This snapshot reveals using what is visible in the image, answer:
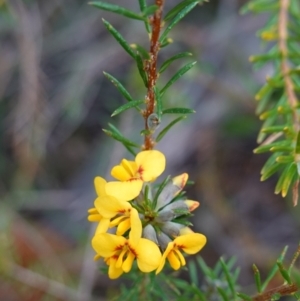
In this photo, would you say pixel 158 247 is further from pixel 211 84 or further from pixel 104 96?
pixel 104 96

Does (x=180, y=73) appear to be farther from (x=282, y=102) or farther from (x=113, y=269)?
(x=282, y=102)

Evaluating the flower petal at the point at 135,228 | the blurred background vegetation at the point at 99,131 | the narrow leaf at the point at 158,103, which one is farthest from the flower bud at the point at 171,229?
the blurred background vegetation at the point at 99,131

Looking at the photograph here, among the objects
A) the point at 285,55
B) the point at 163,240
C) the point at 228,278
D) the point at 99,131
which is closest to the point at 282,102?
the point at 285,55

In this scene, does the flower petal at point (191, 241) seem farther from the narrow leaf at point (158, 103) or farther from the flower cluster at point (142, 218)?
the narrow leaf at point (158, 103)

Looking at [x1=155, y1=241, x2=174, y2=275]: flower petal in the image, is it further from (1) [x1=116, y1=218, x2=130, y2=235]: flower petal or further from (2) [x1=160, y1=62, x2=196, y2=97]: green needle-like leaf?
(2) [x1=160, y1=62, x2=196, y2=97]: green needle-like leaf

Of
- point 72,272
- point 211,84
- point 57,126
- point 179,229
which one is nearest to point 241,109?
point 211,84

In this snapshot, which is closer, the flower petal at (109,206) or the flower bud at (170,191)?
the flower petal at (109,206)

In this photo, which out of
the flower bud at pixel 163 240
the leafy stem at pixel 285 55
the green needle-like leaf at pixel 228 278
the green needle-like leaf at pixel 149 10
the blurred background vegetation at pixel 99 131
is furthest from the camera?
the blurred background vegetation at pixel 99 131

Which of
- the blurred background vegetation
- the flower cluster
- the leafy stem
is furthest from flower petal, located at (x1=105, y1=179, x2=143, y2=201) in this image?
the blurred background vegetation

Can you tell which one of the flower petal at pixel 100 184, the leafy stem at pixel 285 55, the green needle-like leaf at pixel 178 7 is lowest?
the flower petal at pixel 100 184
